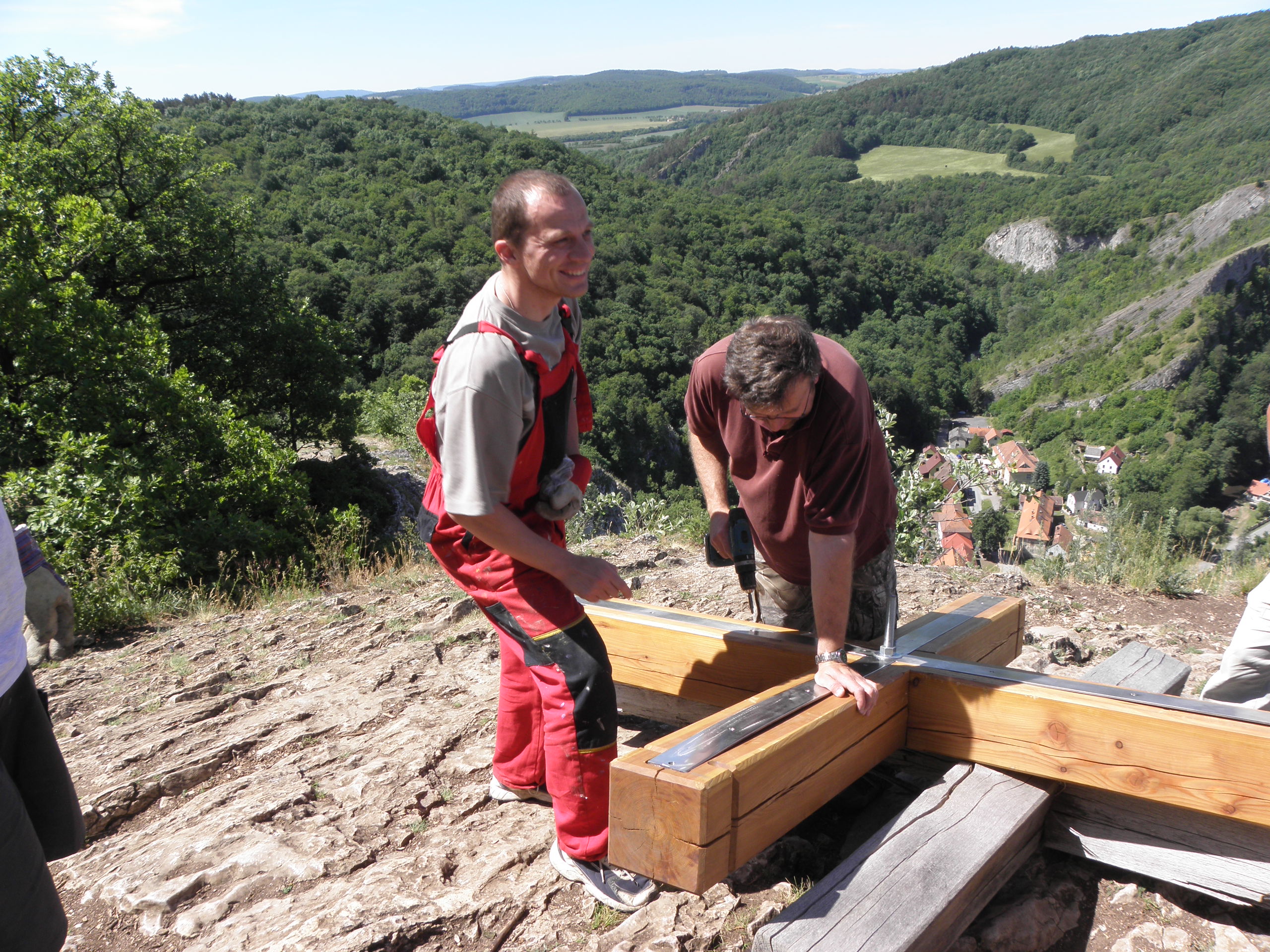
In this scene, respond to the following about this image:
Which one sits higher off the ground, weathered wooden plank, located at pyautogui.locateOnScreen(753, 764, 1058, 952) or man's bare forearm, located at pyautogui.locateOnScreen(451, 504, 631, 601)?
man's bare forearm, located at pyautogui.locateOnScreen(451, 504, 631, 601)

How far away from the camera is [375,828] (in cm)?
237

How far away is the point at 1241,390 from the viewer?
54.0 metres

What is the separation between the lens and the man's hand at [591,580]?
197 centimetres

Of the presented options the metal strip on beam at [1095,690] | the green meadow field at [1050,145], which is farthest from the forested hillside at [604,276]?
the metal strip on beam at [1095,690]

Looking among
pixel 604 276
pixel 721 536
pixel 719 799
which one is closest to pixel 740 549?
pixel 721 536

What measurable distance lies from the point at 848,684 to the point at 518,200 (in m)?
1.35

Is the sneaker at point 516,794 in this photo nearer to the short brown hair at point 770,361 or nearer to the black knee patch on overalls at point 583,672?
the black knee patch on overalls at point 583,672

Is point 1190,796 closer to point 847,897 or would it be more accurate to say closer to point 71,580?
point 847,897

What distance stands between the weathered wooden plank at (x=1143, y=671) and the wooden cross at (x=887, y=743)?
0.54m

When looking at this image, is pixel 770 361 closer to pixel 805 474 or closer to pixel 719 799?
pixel 805 474

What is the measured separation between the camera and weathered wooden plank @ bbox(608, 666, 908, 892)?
158 cm

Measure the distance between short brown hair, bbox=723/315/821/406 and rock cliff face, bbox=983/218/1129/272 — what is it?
9819 centimetres

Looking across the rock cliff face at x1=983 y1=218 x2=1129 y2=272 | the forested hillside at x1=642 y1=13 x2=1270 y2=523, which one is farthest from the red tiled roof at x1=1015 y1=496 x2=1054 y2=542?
the rock cliff face at x1=983 y1=218 x2=1129 y2=272

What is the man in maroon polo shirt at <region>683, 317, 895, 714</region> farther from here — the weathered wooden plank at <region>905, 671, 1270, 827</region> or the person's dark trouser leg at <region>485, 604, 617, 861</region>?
the person's dark trouser leg at <region>485, 604, 617, 861</region>
